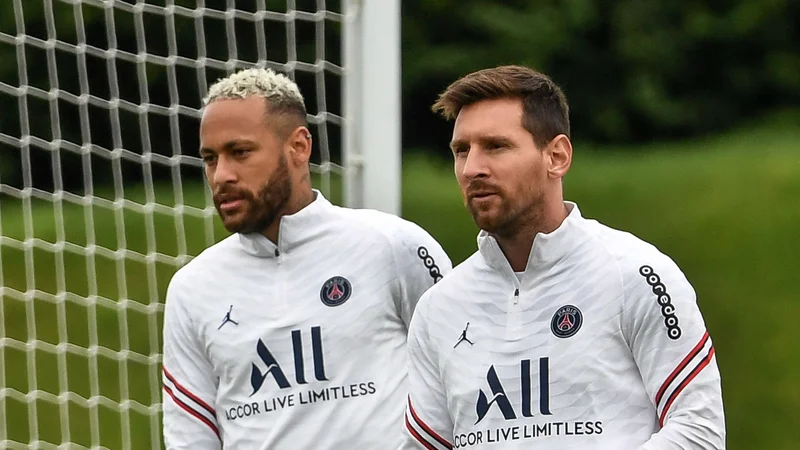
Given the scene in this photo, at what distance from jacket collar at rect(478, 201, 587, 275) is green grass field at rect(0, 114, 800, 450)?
400 centimetres

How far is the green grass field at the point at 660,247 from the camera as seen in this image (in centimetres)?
701

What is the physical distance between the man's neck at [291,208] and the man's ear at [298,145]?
8 cm

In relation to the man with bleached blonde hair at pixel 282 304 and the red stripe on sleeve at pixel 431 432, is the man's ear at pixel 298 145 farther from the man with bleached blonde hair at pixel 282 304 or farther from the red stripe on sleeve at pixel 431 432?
the red stripe on sleeve at pixel 431 432

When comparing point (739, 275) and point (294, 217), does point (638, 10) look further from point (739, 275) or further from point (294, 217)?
point (294, 217)

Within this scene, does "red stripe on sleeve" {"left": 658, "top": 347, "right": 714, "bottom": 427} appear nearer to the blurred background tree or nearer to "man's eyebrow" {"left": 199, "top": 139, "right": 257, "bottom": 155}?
"man's eyebrow" {"left": 199, "top": 139, "right": 257, "bottom": 155}

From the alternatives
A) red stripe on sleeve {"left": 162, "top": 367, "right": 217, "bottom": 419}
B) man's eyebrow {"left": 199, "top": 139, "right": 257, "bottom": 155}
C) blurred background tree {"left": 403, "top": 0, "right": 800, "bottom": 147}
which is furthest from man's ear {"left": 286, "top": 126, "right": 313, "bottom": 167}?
blurred background tree {"left": 403, "top": 0, "right": 800, "bottom": 147}

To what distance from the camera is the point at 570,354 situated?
2.85 metres

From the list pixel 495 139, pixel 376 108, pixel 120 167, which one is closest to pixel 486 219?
pixel 495 139

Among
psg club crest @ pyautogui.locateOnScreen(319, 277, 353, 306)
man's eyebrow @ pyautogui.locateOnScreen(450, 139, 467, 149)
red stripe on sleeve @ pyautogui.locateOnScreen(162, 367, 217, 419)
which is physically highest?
man's eyebrow @ pyautogui.locateOnScreen(450, 139, 467, 149)

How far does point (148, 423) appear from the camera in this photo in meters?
7.14

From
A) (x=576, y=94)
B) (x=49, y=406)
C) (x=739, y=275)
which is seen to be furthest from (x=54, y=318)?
(x=576, y=94)

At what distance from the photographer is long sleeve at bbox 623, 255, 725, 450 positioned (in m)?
2.72

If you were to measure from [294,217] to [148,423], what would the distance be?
3.89 meters

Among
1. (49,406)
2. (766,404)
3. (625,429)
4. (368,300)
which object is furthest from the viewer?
(766,404)
